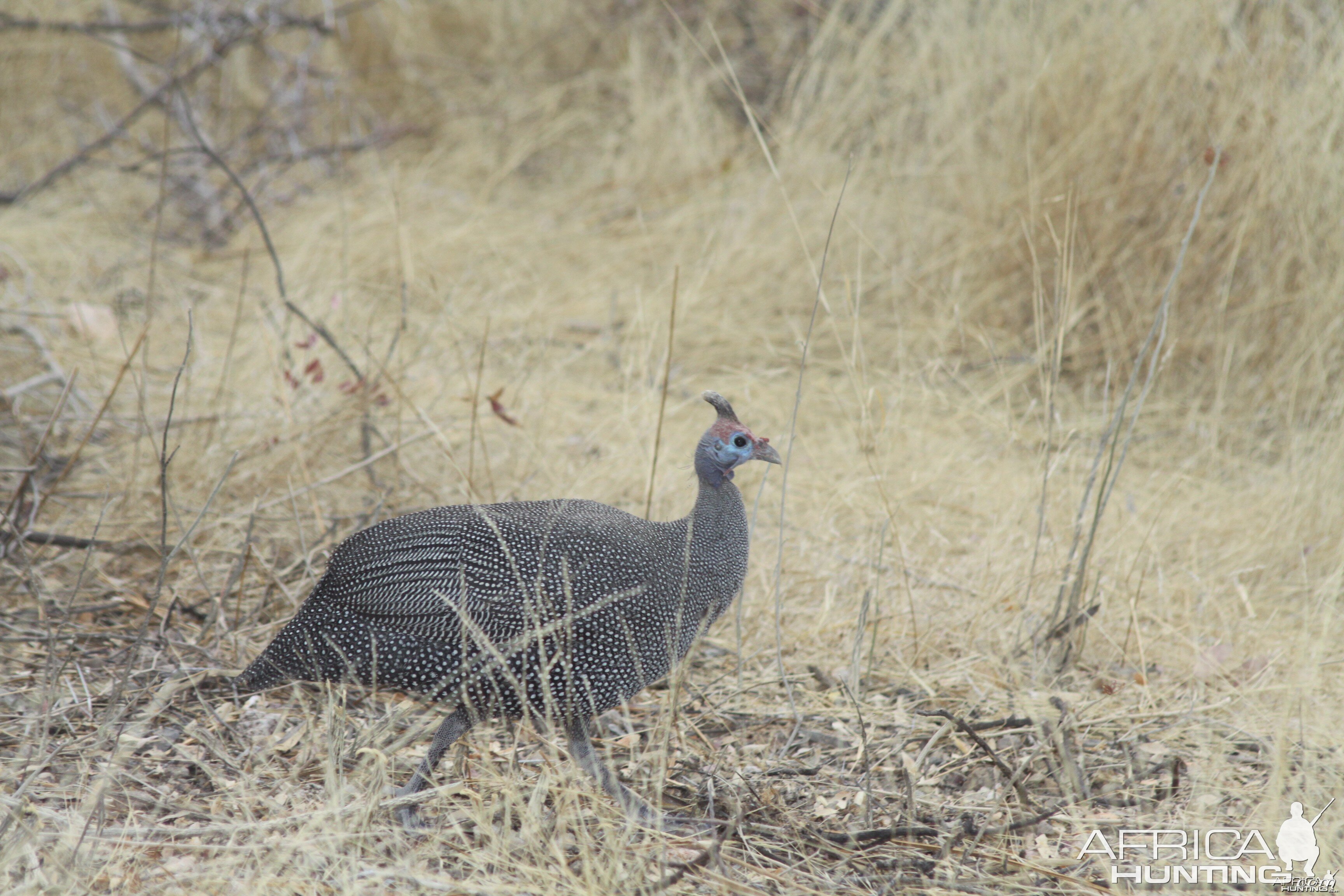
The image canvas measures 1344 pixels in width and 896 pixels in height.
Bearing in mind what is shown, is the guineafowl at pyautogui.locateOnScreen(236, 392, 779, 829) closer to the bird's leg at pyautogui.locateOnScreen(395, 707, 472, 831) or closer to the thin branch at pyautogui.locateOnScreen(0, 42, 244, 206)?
the bird's leg at pyautogui.locateOnScreen(395, 707, 472, 831)

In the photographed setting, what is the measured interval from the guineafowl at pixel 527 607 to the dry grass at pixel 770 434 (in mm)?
115

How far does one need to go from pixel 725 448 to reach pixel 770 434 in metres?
1.69

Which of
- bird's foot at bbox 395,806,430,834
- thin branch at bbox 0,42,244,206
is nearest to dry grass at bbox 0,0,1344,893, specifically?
bird's foot at bbox 395,806,430,834

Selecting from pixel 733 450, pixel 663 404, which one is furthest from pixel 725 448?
pixel 663 404

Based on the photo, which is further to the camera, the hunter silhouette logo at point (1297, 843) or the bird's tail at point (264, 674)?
the bird's tail at point (264, 674)

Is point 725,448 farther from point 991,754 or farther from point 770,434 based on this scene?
point 770,434

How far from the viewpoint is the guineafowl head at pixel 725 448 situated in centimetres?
235

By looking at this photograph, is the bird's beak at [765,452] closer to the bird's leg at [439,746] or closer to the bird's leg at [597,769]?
the bird's leg at [597,769]

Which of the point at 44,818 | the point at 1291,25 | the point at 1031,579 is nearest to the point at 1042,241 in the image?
the point at 1291,25

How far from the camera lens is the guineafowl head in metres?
2.35

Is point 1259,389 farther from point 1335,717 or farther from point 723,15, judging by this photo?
point 723,15

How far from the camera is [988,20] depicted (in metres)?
4.66

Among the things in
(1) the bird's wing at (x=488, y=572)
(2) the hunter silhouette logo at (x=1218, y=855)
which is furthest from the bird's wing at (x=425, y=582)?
(2) the hunter silhouette logo at (x=1218, y=855)

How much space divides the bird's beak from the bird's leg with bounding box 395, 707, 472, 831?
0.78m
